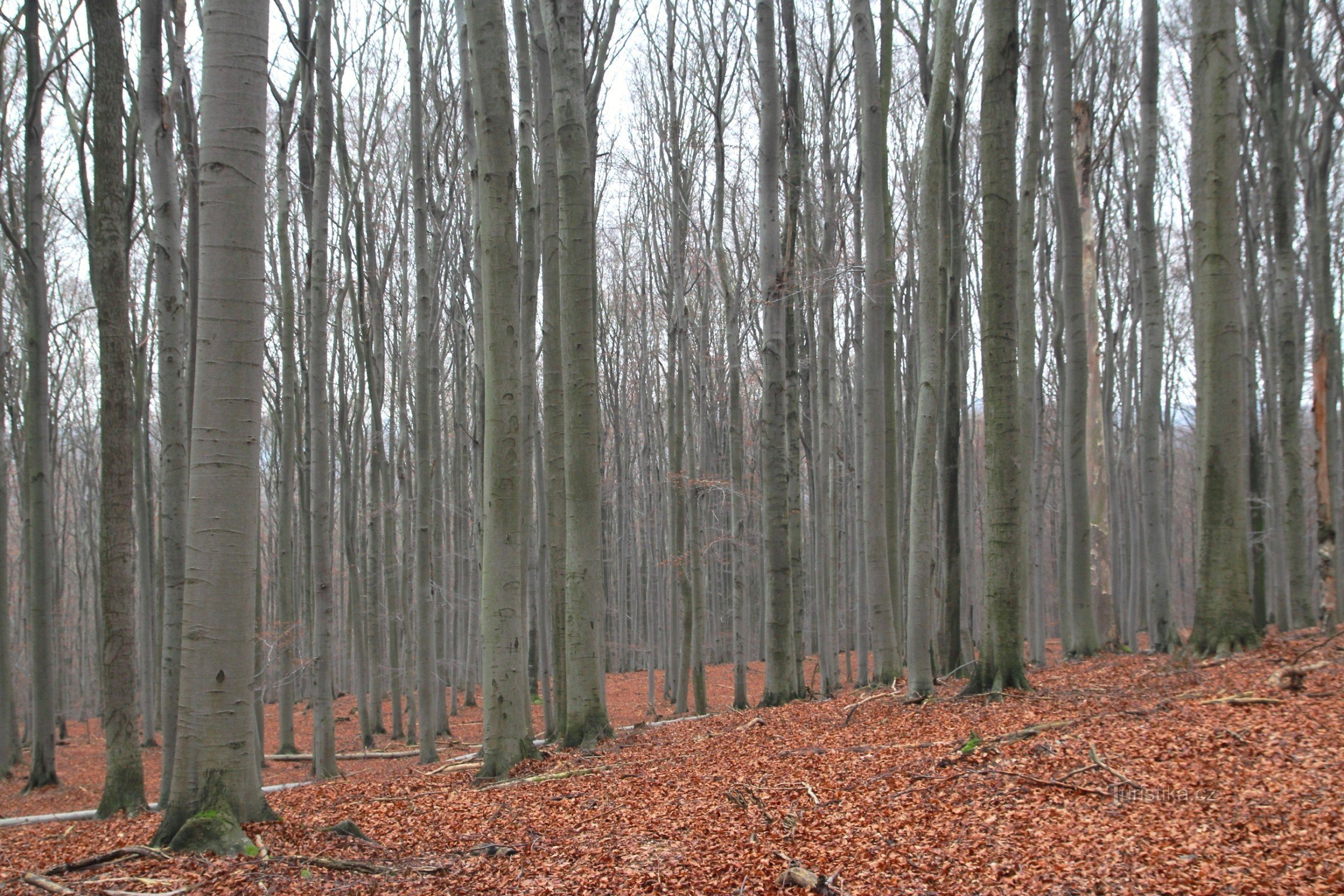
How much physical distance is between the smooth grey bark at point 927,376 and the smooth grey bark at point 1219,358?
6.56ft

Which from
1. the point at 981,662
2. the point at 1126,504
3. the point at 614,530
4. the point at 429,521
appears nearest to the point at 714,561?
the point at 614,530

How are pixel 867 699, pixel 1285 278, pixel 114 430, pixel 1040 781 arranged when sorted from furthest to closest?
pixel 1285 278, pixel 867 699, pixel 114 430, pixel 1040 781

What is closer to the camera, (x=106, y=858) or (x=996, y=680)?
(x=106, y=858)

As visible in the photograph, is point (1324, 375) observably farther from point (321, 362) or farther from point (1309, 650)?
point (321, 362)

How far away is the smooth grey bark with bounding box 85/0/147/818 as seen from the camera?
664 centimetres

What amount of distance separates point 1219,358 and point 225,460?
6.77 m

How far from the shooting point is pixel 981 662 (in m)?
6.77

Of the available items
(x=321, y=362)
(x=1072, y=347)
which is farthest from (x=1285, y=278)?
(x=321, y=362)

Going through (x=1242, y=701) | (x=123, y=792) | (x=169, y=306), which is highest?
(x=169, y=306)

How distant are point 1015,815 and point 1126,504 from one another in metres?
19.9

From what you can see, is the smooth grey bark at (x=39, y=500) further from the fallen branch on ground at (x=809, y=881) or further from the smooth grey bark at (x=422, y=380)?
the fallen branch on ground at (x=809, y=881)

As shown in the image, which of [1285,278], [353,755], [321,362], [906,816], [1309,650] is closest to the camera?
[906,816]

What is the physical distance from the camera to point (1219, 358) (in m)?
6.42

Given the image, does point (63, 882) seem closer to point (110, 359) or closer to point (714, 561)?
point (110, 359)
